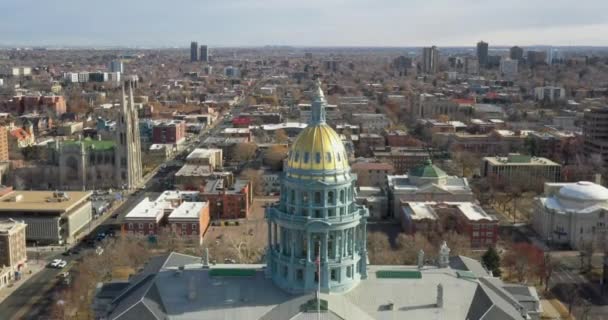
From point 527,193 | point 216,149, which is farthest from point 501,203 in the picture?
point 216,149

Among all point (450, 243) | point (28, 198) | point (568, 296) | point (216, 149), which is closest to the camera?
point (568, 296)

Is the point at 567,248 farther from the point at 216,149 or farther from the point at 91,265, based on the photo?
the point at 216,149

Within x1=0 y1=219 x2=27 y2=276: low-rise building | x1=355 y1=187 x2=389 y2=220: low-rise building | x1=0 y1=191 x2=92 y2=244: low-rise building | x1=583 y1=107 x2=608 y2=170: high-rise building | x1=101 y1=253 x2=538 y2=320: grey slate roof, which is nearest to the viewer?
x1=101 y1=253 x2=538 y2=320: grey slate roof

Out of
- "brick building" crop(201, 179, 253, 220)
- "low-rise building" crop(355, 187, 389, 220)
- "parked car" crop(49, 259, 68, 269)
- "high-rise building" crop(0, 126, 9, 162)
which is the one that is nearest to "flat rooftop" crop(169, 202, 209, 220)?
"brick building" crop(201, 179, 253, 220)

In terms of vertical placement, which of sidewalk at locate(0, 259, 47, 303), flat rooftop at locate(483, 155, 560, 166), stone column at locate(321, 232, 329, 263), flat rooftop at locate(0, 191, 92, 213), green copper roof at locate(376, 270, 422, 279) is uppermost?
stone column at locate(321, 232, 329, 263)

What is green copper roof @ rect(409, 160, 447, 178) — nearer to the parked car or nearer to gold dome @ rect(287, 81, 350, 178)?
Answer: the parked car

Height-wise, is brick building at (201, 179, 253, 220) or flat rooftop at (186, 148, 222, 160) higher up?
flat rooftop at (186, 148, 222, 160)

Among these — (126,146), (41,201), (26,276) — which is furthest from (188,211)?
(126,146)
